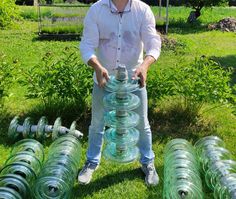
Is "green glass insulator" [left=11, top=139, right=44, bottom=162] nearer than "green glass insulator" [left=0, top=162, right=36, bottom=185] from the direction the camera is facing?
No

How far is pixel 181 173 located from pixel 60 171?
100 centimetres

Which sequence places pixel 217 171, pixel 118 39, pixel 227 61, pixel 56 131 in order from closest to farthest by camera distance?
pixel 118 39, pixel 217 171, pixel 56 131, pixel 227 61

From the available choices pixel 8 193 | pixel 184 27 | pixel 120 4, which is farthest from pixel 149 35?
pixel 184 27

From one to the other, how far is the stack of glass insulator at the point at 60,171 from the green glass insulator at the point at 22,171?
83 mm

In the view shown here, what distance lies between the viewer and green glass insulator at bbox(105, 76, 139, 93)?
341cm

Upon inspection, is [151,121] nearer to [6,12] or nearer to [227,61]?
[6,12]

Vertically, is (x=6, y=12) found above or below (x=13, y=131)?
above

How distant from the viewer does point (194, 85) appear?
5.26 metres

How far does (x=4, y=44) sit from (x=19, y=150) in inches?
279

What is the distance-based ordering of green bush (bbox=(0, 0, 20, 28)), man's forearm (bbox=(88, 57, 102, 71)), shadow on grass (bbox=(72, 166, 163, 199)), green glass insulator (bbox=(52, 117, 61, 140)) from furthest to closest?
green bush (bbox=(0, 0, 20, 28)) < green glass insulator (bbox=(52, 117, 61, 140)) < shadow on grass (bbox=(72, 166, 163, 199)) < man's forearm (bbox=(88, 57, 102, 71))

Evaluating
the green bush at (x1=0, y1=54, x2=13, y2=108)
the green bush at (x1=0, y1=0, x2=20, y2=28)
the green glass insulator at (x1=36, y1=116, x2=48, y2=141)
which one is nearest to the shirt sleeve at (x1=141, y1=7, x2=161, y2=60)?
the green glass insulator at (x1=36, y1=116, x2=48, y2=141)

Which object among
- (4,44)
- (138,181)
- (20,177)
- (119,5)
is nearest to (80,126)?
(138,181)

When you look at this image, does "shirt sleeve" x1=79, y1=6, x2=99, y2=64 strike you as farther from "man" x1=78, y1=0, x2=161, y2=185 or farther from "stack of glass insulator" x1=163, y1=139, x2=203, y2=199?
"stack of glass insulator" x1=163, y1=139, x2=203, y2=199

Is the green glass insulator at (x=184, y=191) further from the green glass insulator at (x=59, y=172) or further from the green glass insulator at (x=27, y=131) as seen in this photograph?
the green glass insulator at (x=27, y=131)
